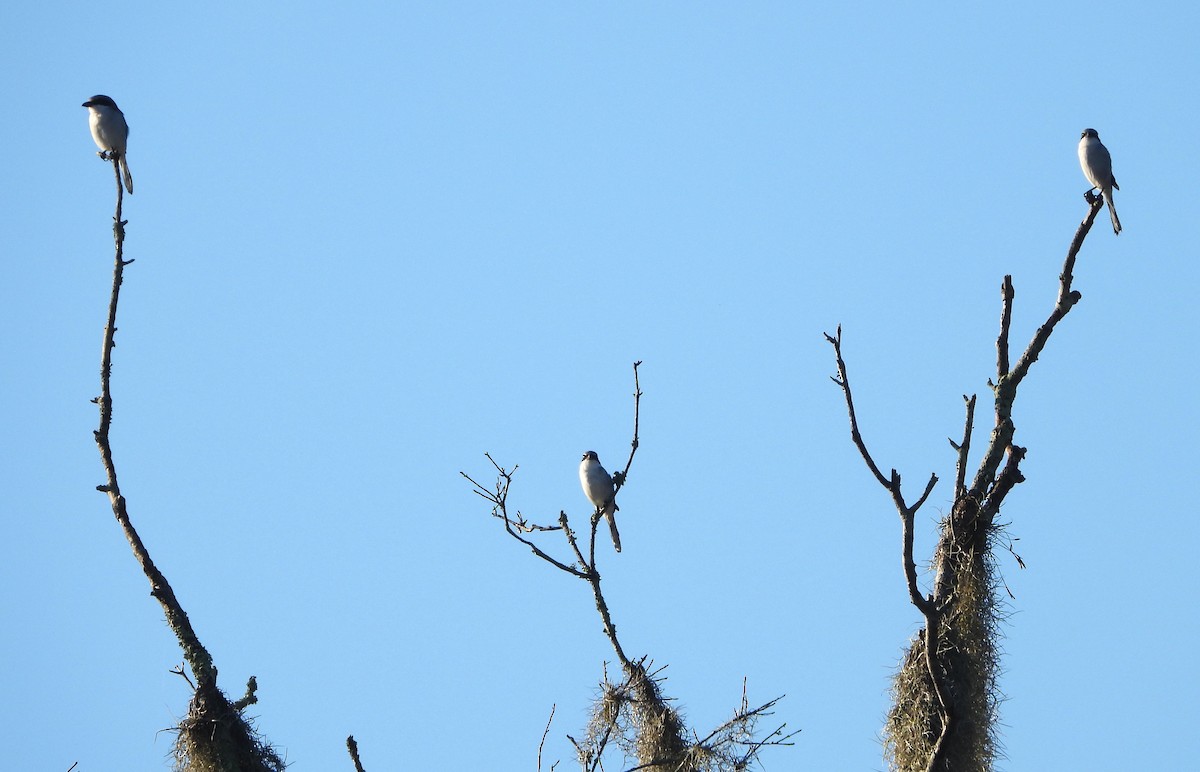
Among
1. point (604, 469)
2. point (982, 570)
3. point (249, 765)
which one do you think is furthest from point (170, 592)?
point (604, 469)

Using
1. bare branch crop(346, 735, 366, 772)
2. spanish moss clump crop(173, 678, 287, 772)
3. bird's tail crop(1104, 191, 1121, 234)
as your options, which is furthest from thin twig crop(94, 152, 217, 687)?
bird's tail crop(1104, 191, 1121, 234)

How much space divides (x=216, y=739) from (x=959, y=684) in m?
3.09

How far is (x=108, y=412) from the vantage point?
5.78m

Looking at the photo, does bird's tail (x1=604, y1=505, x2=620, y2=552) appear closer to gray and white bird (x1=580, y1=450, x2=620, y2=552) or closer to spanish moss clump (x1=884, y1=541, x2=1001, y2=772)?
gray and white bird (x1=580, y1=450, x2=620, y2=552)

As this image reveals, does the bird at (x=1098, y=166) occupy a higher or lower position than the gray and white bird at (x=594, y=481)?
higher

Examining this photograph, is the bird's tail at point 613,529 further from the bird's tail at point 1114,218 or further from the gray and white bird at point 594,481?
the bird's tail at point 1114,218

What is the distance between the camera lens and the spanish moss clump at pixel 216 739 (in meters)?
5.62

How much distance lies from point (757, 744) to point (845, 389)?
5.48 ft

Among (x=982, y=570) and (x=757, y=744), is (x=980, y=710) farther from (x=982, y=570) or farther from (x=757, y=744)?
(x=757, y=744)

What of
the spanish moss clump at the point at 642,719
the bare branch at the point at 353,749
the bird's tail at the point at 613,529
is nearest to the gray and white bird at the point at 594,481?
the bird's tail at the point at 613,529

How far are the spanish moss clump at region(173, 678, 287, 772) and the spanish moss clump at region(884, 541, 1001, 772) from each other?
8.77 ft

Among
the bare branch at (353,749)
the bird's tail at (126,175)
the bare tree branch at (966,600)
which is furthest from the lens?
the bird's tail at (126,175)

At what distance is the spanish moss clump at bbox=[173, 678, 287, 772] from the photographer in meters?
5.62

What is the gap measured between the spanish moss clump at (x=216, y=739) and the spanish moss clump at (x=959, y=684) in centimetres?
267
